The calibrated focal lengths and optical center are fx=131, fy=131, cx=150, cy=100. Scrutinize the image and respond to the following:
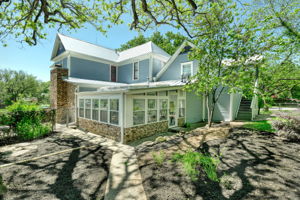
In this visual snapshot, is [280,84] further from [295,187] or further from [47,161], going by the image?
[47,161]

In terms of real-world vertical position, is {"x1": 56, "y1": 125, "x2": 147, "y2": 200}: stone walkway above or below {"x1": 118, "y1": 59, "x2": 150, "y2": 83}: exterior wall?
below

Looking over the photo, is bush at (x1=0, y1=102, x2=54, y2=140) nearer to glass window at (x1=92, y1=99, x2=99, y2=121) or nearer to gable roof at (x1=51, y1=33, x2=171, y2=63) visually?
glass window at (x1=92, y1=99, x2=99, y2=121)

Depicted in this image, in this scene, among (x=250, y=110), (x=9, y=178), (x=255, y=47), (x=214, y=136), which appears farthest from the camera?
(x=250, y=110)

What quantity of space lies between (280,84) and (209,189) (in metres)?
17.2

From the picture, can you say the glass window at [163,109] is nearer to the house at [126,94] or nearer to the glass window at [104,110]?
the house at [126,94]

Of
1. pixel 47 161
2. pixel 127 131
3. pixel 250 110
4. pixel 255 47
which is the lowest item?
pixel 47 161

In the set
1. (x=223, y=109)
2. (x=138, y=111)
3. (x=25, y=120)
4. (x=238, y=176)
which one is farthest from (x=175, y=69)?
(x=25, y=120)

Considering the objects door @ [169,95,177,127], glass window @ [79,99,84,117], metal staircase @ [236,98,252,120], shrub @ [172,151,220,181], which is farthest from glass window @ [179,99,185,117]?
glass window @ [79,99,84,117]

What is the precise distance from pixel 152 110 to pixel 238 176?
536cm

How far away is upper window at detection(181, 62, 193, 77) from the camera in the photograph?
1170cm

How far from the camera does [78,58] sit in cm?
1277

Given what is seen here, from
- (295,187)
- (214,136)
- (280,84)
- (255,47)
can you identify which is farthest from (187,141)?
(280,84)

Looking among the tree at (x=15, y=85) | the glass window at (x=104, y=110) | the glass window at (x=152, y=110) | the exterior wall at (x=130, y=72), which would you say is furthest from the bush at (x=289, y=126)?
the tree at (x=15, y=85)

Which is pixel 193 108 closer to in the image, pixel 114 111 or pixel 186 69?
pixel 186 69
